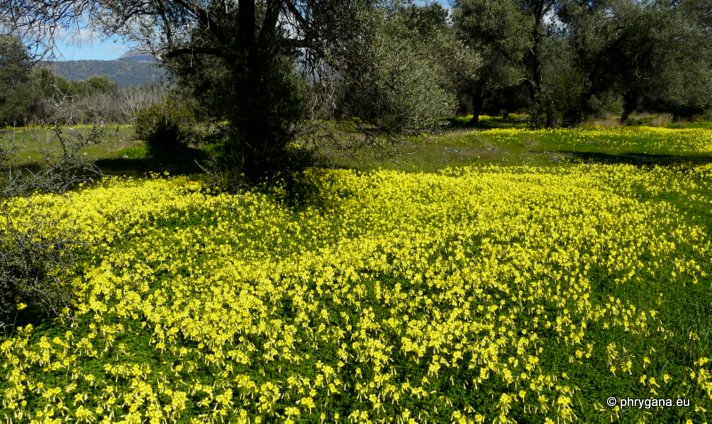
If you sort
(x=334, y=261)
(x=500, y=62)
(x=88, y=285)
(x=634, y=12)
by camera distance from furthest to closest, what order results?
(x=500, y=62)
(x=634, y=12)
(x=334, y=261)
(x=88, y=285)

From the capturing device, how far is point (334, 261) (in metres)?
9.47

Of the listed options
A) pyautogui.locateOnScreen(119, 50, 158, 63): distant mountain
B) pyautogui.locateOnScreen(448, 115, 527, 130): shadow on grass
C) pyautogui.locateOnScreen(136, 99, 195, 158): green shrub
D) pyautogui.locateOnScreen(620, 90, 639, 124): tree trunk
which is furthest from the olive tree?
pyautogui.locateOnScreen(620, 90, 639, 124): tree trunk

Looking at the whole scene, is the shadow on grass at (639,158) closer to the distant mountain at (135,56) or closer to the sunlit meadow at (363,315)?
the sunlit meadow at (363,315)

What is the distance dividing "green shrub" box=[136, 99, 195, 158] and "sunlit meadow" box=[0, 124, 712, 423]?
14.0 metres

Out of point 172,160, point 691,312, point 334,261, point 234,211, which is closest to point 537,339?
point 691,312

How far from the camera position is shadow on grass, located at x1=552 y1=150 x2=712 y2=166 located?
23445 mm

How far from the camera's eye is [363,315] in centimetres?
782

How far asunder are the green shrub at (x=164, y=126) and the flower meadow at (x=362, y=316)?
14.0m

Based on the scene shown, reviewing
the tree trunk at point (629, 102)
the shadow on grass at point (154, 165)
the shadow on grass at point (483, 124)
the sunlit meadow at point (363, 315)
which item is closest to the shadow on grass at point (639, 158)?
the sunlit meadow at point (363, 315)

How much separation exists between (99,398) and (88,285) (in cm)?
313

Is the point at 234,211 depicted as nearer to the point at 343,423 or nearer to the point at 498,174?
the point at 343,423

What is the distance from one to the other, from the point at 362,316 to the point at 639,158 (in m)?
23.4

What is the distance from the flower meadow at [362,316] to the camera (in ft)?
18.5

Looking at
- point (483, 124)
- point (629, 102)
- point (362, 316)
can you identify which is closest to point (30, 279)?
point (362, 316)
